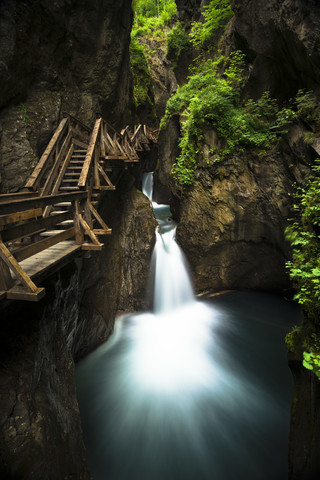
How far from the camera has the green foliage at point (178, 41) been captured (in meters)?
16.9

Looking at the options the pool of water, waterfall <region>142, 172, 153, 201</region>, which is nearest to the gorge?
the pool of water

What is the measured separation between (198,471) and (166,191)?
58.0 ft

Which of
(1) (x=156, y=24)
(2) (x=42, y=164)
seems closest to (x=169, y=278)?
(2) (x=42, y=164)

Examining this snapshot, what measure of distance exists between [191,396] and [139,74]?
19.2 metres

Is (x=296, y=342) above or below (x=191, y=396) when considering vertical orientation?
above

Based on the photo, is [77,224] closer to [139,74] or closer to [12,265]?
[12,265]

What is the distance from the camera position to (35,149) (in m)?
5.91

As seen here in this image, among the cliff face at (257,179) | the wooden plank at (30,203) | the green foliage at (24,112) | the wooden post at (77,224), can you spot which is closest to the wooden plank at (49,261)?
the wooden post at (77,224)

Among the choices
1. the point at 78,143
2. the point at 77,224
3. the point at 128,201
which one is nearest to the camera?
the point at 77,224

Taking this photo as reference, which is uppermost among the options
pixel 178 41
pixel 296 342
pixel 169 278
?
pixel 178 41

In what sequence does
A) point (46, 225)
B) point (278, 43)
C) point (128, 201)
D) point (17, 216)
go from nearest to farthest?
point (17, 216) < point (46, 225) < point (278, 43) < point (128, 201)

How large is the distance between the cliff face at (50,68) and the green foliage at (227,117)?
12.3ft

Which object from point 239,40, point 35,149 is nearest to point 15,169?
point 35,149

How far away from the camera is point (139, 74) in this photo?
51.2 ft
